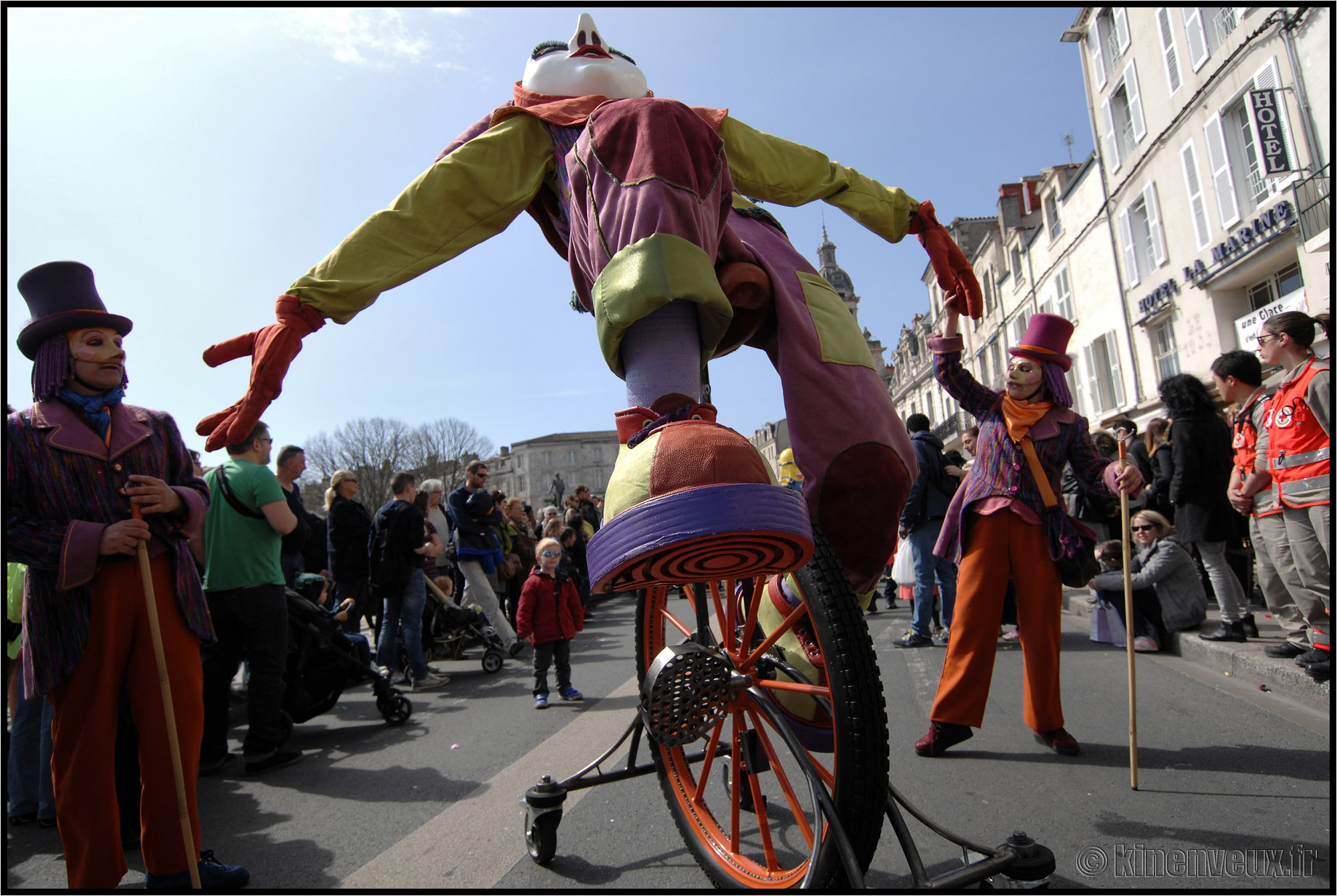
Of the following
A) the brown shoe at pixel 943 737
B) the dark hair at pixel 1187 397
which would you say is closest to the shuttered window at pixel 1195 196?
the dark hair at pixel 1187 397

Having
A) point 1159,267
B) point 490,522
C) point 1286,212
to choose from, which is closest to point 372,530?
point 490,522

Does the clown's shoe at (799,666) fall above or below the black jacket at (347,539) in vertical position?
below

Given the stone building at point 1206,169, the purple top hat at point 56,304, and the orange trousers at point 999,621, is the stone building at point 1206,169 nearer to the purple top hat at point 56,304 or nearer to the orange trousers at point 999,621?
the orange trousers at point 999,621

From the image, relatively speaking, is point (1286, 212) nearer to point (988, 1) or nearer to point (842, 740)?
point (988, 1)

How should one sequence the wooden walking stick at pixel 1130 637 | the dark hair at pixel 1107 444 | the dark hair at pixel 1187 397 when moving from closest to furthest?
the wooden walking stick at pixel 1130 637, the dark hair at pixel 1187 397, the dark hair at pixel 1107 444

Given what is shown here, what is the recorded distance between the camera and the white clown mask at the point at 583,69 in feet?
5.82

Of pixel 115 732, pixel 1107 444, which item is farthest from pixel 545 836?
pixel 1107 444

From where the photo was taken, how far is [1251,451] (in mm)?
4031

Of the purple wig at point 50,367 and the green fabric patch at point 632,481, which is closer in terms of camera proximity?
the green fabric patch at point 632,481

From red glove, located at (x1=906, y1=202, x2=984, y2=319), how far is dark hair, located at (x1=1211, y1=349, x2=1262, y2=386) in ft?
9.99

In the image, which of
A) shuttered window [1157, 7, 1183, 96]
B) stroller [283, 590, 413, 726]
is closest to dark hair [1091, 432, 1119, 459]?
stroller [283, 590, 413, 726]

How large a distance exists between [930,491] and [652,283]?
5.60m

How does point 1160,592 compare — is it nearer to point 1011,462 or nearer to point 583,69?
point 1011,462

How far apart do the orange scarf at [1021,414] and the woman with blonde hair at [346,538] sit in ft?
16.5
